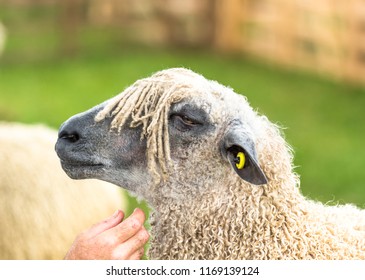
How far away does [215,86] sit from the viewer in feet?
9.86

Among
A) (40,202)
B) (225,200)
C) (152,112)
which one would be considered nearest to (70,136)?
(152,112)

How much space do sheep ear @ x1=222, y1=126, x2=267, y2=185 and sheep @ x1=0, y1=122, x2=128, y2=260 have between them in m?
1.94

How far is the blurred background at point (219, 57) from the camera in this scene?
361 inches

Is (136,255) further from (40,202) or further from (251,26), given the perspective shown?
(251,26)

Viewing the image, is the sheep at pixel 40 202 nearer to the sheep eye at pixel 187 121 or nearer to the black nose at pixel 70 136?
the black nose at pixel 70 136

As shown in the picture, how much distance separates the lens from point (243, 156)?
9.05 feet

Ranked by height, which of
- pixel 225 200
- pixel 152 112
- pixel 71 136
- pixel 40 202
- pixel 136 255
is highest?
pixel 40 202

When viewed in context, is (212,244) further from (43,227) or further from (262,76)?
(262,76)

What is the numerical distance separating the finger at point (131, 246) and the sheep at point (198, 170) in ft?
0.51

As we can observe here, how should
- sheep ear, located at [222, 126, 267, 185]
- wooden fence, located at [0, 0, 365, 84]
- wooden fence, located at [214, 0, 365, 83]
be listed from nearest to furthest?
sheep ear, located at [222, 126, 267, 185] → wooden fence, located at [214, 0, 365, 83] → wooden fence, located at [0, 0, 365, 84]

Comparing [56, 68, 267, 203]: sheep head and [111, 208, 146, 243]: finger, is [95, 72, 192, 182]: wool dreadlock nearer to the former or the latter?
[56, 68, 267, 203]: sheep head

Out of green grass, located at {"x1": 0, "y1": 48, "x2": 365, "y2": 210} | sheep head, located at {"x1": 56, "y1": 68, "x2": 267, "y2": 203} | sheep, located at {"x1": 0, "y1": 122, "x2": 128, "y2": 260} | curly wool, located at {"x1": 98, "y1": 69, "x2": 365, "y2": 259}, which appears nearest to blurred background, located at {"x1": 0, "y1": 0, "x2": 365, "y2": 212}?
green grass, located at {"x1": 0, "y1": 48, "x2": 365, "y2": 210}

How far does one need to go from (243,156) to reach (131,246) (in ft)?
1.74

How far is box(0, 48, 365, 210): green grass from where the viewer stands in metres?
7.72
